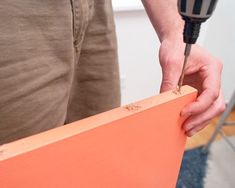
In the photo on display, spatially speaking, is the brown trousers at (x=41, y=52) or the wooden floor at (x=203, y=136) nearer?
the brown trousers at (x=41, y=52)

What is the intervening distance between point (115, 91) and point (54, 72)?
0.70ft

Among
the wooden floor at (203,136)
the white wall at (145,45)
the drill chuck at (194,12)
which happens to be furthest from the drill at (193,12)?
the wooden floor at (203,136)

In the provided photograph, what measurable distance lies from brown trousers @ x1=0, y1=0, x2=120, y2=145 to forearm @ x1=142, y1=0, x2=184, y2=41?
0.10m

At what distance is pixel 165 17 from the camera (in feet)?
1.98

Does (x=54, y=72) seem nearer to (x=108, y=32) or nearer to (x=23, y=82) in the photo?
(x=23, y=82)

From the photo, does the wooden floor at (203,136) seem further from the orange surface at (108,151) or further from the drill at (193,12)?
the drill at (193,12)

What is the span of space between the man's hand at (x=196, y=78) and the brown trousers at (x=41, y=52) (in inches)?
5.0

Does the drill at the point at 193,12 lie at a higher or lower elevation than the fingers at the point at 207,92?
higher

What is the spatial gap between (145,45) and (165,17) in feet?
2.54

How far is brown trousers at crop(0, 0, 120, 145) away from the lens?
1.34ft

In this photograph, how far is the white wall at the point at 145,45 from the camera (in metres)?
1.27

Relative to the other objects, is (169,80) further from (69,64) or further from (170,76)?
(69,64)

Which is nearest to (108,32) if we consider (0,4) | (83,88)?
(83,88)

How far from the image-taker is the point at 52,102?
1.60 feet
